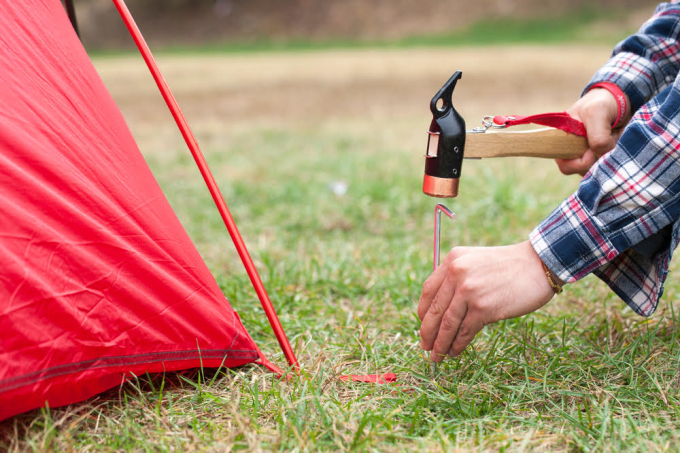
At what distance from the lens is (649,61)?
1.94 m

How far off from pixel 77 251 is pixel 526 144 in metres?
1.23

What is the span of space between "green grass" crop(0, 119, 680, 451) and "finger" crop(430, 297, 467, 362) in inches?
5.5

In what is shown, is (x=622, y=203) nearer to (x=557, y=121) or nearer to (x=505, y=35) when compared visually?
(x=557, y=121)

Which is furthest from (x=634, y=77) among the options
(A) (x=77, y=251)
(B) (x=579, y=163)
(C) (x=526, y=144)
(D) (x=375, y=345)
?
(A) (x=77, y=251)

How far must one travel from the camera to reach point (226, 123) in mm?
8148

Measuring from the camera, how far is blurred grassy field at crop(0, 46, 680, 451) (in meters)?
1.39

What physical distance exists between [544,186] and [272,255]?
1981mm

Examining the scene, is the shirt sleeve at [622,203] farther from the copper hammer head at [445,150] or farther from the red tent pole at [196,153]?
the red tent pole at [196,153]

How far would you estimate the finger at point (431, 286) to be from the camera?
4.79 ft

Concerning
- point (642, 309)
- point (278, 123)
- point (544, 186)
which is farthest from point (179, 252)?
point (278, 123)

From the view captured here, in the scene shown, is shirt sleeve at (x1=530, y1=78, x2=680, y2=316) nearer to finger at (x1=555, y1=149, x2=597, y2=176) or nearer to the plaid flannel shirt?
the plaid flannel shirt

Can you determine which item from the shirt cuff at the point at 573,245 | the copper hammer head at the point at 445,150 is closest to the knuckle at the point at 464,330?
the shirt cuff at the point at 573,245

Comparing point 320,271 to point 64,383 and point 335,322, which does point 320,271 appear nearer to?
point 335,322

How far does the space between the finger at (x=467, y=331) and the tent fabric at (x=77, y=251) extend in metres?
0.61
